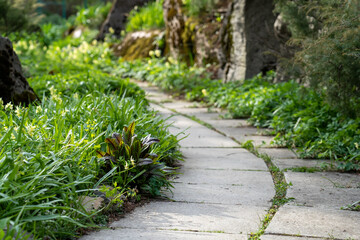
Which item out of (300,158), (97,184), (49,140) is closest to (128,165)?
(97,184)

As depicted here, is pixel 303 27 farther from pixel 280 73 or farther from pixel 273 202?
pixel 273 202

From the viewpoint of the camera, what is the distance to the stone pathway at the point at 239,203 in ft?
8.83

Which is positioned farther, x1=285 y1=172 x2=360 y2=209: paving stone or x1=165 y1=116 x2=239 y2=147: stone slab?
x1=165 y1=116 x2=239 y2=147: stone slab

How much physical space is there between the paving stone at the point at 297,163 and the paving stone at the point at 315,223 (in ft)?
3.68

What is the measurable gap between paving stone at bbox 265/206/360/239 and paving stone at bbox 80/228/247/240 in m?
0.27

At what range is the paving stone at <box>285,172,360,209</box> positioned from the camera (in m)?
3.27

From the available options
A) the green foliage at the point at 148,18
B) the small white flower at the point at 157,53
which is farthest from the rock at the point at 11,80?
the green foliage at the point at 148,18

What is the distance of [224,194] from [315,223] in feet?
2.59

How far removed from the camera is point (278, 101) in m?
6.24

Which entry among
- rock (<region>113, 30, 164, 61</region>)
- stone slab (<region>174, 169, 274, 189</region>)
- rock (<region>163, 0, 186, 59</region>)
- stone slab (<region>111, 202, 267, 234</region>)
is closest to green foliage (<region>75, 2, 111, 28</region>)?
rock (<region>113, 30, 164, 61</region>)

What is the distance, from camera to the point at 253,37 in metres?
8.19

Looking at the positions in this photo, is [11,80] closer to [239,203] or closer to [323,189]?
[239,203]

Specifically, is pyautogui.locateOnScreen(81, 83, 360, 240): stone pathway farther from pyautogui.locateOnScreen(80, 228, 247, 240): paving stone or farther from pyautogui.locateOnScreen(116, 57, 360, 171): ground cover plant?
pyautogui.locateOnScreen(116, 57, 360, 171): ground cover plant

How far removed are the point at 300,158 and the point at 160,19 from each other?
9.41m
